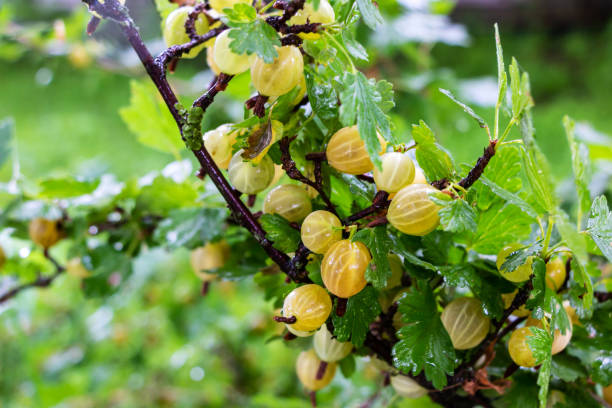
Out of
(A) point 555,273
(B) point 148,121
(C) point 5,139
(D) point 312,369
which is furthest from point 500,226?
(C) point 5,139

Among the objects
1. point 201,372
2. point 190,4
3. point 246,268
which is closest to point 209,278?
point 246,268

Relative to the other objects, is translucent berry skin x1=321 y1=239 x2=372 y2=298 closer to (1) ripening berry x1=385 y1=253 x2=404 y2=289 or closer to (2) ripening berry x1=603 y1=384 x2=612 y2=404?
(1) ripening berry x1=385 y1=253 x2=404 y2=289

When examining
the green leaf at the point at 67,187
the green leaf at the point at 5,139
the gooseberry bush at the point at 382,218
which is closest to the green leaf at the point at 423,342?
the gooseberry bush at the point at 382,218

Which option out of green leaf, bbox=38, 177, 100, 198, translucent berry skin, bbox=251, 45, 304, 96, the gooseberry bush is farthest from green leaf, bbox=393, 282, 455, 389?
green leaf, bbox=38, 177, 100, 198

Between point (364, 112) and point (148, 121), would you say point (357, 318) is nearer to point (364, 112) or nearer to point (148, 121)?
point (364, 112)

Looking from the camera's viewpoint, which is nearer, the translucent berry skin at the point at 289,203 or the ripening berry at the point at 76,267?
the translucent berry skin at the point at 289,203

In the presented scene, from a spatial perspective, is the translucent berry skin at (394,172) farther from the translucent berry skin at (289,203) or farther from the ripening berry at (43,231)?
the ripening berry at (43,231)
